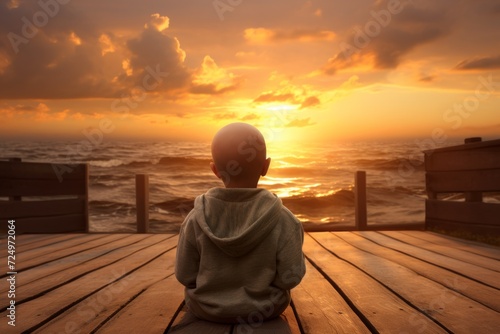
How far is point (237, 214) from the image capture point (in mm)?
2141

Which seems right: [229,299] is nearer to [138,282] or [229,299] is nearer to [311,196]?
Answer: [138,282]

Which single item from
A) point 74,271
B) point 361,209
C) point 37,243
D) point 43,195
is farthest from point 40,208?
point 361,209

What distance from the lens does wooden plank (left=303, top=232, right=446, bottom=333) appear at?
6.76 feet

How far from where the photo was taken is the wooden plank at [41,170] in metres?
6.04

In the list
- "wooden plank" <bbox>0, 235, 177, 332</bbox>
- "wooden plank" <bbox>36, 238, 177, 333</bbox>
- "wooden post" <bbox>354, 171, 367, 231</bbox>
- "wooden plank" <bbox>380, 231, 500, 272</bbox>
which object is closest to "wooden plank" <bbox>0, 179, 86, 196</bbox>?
"wooden plank" <bbox>0, 235, 177, 332</bbox>

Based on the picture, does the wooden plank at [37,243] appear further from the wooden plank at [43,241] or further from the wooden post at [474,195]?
the wooden post at [474,195]

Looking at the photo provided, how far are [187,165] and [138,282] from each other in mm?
22674

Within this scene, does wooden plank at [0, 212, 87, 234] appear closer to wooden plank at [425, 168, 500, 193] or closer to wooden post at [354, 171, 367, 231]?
wooden post at [354, 171, 367, 231]

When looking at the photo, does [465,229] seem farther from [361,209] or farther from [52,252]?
[52,252]

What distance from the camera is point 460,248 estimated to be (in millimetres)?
4383

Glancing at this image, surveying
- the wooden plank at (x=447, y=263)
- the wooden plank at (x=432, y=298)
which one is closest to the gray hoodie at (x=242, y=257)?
the wooden plank at (x=432, y=298)

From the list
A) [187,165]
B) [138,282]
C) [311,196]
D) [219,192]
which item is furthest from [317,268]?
[187,165]

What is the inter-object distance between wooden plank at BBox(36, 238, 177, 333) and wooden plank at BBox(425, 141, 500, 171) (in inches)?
142

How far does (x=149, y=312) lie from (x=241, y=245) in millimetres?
686
